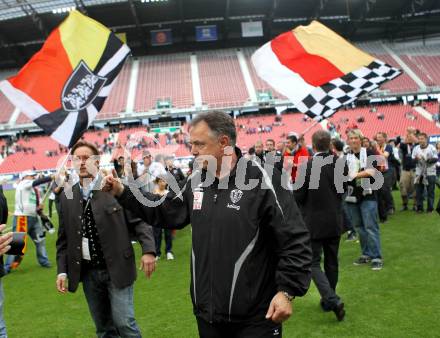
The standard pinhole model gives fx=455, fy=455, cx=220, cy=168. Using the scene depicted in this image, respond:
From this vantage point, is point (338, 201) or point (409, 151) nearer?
point (338, 201)

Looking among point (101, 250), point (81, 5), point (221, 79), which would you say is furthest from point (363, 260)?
point (221, 79)

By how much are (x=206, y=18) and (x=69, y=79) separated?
42.4 meters

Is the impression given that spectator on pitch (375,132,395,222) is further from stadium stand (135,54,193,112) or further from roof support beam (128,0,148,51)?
stadium stand (135,54,193,112)

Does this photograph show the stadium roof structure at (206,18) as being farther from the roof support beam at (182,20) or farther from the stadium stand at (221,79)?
the stadium stand at (221,79)

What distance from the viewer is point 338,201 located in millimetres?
5078

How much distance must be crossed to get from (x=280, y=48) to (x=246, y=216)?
633 cm

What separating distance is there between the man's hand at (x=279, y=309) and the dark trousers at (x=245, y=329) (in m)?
0.11

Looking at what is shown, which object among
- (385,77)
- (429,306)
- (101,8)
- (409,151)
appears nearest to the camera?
(429,306)

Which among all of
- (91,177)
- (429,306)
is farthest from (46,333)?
(429,306)

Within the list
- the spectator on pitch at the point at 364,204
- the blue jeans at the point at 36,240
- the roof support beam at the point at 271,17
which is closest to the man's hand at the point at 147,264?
the spectator on pitch at the point at 364,204

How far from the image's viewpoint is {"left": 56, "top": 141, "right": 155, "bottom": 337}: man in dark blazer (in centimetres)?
338

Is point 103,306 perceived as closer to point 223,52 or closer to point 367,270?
point 367,270

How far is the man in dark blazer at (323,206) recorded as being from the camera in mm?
4883

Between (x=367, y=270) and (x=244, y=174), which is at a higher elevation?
(x=244, y=174)
